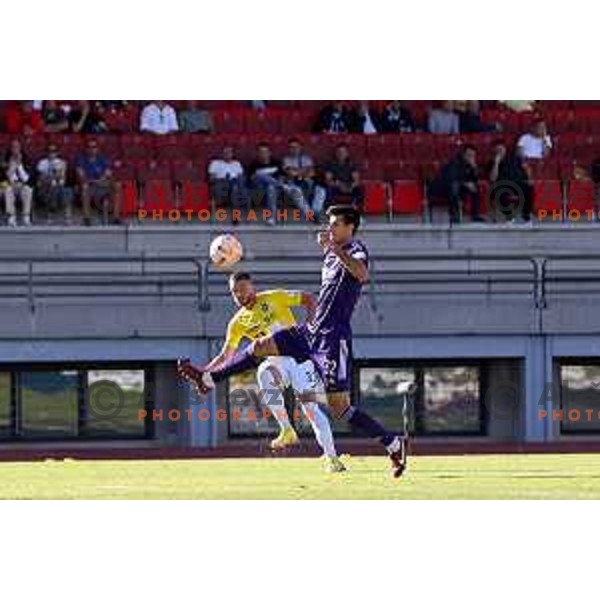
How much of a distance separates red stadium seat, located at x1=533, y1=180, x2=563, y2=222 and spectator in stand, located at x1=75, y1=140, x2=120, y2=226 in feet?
16.2

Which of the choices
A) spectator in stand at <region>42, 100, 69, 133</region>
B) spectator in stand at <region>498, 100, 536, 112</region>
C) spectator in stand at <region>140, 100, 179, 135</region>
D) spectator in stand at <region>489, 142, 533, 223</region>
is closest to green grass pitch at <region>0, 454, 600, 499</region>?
spectator in stand at <region>489, 142, 533, 223</region>

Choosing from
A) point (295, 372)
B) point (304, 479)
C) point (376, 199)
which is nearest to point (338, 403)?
point (304, 479)

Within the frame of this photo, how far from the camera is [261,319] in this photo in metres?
16.5

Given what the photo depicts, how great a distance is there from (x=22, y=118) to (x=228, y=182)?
9.06 feet

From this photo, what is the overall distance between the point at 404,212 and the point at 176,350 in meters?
4.23

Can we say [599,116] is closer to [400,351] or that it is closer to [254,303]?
[400,351]

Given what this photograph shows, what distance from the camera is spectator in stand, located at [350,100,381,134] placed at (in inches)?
1062

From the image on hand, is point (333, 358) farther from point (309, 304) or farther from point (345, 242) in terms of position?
point (309, 304)

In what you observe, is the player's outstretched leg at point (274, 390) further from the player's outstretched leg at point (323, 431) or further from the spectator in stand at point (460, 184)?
the spectator in stand at point (460, 184)

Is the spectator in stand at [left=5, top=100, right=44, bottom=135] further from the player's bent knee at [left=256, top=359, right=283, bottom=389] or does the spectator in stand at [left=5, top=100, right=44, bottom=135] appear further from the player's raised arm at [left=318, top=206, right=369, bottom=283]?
the player's raised arm at [left=318, top=206, right=369, bottom=283]

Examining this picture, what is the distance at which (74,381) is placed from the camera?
2445 cm

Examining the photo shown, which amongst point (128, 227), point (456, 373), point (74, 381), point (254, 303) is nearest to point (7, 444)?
point (74, 381)

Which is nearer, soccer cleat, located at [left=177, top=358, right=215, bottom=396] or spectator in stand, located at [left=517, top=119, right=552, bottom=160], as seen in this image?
soccer cleat, located at [left=177, top=358, right=215, bottom=396]

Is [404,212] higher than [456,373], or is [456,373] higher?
[404,212]
